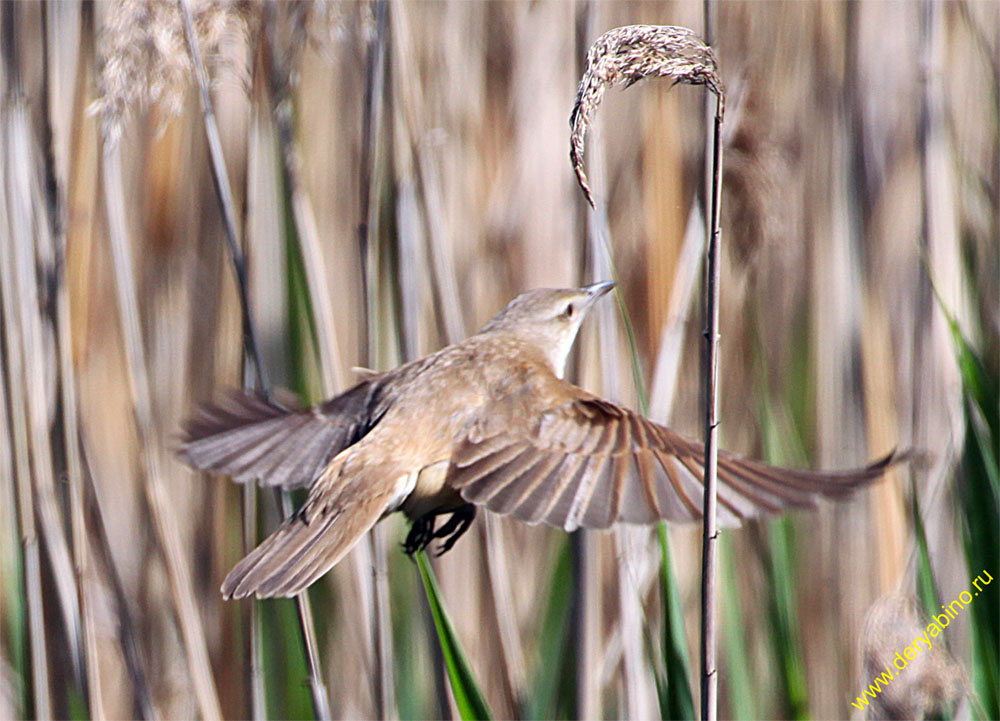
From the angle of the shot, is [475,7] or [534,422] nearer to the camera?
[534,422]

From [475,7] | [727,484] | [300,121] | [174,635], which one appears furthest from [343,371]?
[727,484]

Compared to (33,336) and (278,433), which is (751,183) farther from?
(33,336)

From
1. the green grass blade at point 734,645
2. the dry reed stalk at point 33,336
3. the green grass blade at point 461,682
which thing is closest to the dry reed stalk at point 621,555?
the green grass blade at point 734,645

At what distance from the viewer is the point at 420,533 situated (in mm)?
1469

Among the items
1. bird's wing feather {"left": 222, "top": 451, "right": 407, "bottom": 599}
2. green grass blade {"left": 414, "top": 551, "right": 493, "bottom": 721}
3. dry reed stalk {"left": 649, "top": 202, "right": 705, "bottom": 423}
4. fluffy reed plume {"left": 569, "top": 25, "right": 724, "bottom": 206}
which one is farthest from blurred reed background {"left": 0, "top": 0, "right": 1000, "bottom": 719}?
fluffy reed plume {"left": 569, "top": 25, "right": 724, "bottom": 206}

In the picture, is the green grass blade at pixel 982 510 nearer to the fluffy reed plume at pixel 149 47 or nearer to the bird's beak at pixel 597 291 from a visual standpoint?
the bird's beak at pixel 597 291

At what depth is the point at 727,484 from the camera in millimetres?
1186

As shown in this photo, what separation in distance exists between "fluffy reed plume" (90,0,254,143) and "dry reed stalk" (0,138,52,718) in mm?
303

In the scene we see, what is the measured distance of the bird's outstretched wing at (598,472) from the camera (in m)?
1.12

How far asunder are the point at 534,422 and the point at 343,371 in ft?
2.42

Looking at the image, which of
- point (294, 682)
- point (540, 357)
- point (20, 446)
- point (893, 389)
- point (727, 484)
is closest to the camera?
point (727, 484)

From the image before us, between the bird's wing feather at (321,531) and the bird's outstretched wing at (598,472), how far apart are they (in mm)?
122

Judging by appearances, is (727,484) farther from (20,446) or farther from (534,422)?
(20,446)

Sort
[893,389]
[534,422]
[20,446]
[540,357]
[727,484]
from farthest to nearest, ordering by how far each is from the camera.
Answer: [893,389] → [20,446] → [540,357] → [534,422] → [727,484]
